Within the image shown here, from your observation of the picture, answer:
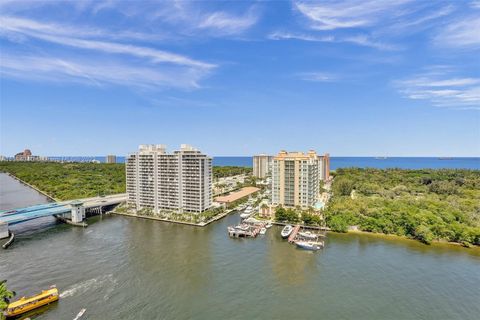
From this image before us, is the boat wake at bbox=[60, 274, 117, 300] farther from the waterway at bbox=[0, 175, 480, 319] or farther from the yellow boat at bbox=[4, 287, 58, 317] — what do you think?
the yellow boat at bbox=[4, 287, 58, 317]

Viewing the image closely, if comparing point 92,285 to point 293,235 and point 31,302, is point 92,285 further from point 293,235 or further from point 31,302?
point 293,235

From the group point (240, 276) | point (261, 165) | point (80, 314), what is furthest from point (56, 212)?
point (261, 165)

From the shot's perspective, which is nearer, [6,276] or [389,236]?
[6,276]

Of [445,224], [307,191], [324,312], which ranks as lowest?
[324,312]

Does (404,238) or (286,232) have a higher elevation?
(286,232)

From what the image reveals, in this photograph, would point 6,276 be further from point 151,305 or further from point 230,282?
point 230,282

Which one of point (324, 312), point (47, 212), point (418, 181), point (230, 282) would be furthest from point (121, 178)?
point (418, 181)
